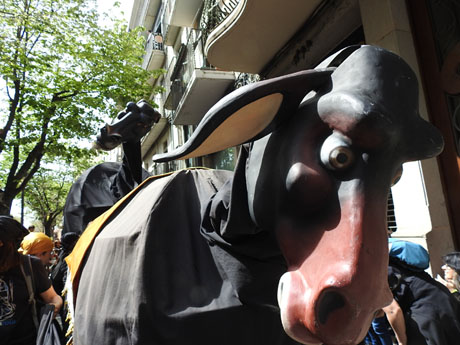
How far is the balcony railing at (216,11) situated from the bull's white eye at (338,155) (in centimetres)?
611

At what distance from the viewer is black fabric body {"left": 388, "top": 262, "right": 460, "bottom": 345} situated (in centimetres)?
262

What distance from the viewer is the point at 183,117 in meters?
12.0

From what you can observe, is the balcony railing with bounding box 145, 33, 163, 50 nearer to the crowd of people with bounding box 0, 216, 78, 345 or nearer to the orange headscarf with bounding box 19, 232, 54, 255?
the orange headscarf with bounding box 19, 232, 54, 255

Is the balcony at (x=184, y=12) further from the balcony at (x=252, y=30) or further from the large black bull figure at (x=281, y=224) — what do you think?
the large black bull figure at (x=281, y=224)

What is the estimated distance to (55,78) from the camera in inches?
386

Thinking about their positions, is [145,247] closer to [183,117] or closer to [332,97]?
[332,97]

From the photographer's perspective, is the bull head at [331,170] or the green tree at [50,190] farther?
the green tree at [50,190]

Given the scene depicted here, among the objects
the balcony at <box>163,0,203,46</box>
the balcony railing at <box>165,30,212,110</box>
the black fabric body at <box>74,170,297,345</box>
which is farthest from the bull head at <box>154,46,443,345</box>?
the balcony at <box>163,0,203,46</box>

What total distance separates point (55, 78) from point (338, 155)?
10495 mm

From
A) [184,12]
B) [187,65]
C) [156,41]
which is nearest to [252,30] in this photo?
[187,65]

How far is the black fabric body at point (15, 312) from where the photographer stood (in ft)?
8.39

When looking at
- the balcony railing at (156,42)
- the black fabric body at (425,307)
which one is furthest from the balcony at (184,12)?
the black fabric body at (425,307)

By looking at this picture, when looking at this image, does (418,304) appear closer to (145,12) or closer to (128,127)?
(128,127)

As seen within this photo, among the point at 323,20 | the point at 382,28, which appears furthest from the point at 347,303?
the point at 323,20
